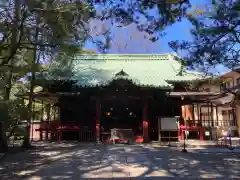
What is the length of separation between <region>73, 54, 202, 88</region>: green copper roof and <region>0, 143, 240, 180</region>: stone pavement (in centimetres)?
544

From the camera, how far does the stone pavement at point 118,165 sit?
8.04 metres

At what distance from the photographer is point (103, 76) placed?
17812 mm

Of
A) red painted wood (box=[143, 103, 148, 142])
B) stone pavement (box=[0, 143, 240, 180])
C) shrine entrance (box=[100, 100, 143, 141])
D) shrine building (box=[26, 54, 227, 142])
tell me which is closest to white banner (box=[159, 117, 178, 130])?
shrine building (box=[26, 54, 227, 142])

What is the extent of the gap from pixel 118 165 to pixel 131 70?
10790 millimetres

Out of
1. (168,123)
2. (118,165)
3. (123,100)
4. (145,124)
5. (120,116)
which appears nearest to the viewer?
(118,165)

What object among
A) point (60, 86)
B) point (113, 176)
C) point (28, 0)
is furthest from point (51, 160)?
point (60, 86)

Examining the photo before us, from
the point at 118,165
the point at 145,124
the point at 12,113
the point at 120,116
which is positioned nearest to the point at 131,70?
A: the point at 120,116

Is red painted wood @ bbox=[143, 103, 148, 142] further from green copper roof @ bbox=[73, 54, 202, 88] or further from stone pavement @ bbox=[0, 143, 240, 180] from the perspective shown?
stone pavement @ bbox=[0, 143, 240, 180]

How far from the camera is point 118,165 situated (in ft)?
31.0

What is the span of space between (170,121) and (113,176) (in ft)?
28.2

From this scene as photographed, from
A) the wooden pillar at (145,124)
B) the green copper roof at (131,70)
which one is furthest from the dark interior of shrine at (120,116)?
the green copper roof at (131,70)

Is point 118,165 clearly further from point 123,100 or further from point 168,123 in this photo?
point 123,100

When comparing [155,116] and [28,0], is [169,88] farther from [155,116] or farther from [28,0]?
[28,0]

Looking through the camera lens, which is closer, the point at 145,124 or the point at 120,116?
the point at 145,124
